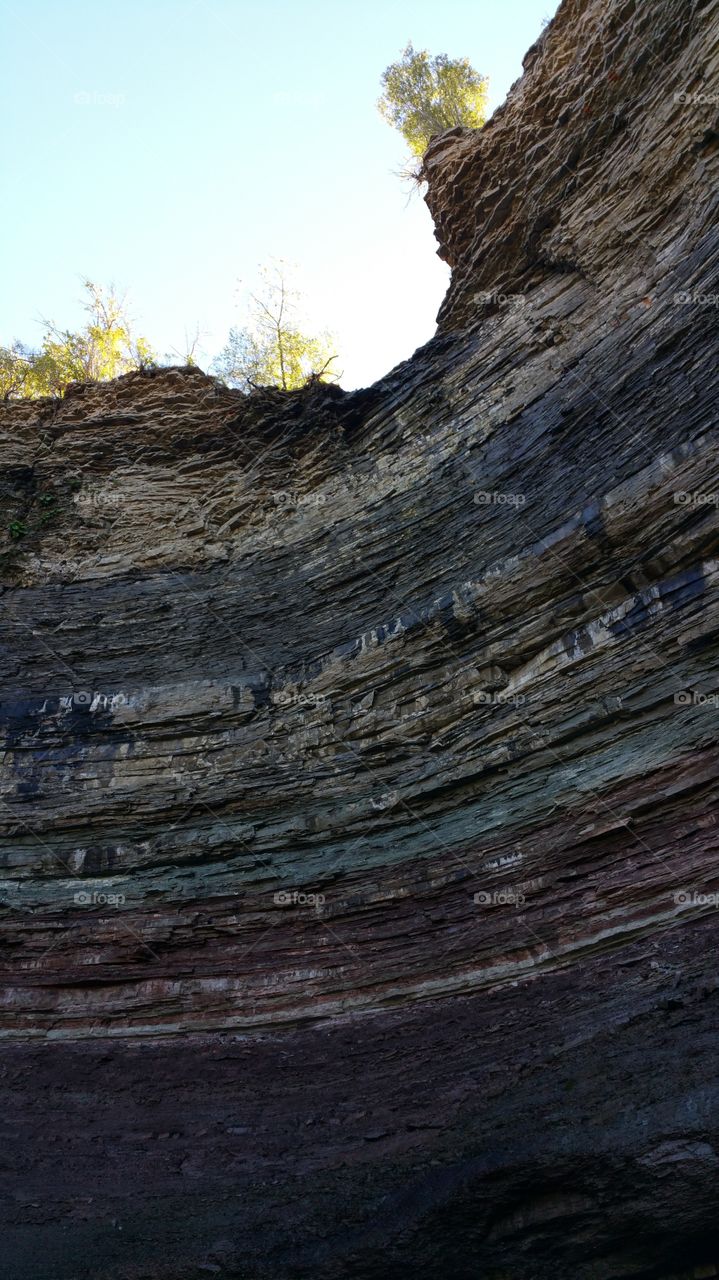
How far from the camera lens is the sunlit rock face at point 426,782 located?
6.74 metres

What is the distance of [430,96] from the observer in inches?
890

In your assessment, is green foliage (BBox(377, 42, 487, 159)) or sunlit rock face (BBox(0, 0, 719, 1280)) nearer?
sunlit rock face (BBox(0, 0, 719, 1280))

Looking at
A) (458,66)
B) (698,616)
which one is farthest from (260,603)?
(458,66)

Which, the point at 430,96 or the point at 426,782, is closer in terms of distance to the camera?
the point at 426,782

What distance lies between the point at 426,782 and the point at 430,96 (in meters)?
21.6

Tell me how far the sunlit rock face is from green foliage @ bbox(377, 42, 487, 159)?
27.2 feet

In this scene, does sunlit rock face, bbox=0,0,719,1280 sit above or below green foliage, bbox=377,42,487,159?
below

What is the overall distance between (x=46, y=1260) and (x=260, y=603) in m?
8.79

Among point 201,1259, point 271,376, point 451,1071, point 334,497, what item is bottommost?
point 201,1259

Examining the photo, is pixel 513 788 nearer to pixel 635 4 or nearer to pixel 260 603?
pixel 260 603

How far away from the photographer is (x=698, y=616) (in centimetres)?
825

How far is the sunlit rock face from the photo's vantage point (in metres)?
6.74

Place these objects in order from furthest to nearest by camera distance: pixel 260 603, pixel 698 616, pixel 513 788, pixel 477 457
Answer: pixel 260 603 → pixel 477 457 → pixel 513 788 → pixel 698 616

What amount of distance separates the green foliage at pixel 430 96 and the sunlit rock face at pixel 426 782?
8.30 meters
